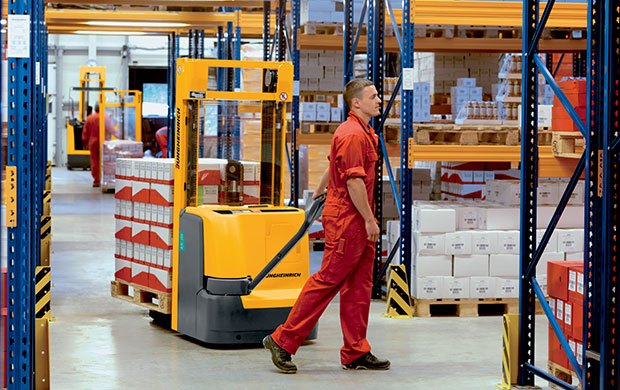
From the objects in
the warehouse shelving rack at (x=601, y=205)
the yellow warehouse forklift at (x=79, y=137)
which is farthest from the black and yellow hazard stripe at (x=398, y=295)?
the yellow warehouse forklift at (x=79, y=137)

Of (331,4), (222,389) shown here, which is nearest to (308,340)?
(222,389)

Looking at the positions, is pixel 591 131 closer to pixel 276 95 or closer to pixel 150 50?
pixel 276 95

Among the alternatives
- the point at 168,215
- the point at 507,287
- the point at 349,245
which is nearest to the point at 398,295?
the point at 507,287

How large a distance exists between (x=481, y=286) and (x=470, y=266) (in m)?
0.21

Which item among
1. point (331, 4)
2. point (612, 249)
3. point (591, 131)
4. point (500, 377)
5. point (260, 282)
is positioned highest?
point (331, 4)

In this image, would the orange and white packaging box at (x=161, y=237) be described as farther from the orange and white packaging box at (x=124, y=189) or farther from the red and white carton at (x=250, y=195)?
the red and white carton at (x=250, y=195)

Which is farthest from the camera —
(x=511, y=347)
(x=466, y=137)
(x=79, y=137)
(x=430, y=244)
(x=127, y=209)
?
(x=79, y=137)

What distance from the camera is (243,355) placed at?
8148mm

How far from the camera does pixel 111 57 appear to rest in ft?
119

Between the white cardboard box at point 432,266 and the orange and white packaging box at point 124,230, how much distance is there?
2.55m

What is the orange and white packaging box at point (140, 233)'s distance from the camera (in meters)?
9.12

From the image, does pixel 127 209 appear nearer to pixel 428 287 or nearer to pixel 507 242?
pixel 428 287

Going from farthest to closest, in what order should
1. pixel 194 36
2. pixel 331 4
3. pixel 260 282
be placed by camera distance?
pixel 194 36 < pixel 331 4 < pixel 260 282

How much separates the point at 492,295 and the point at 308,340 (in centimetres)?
214
